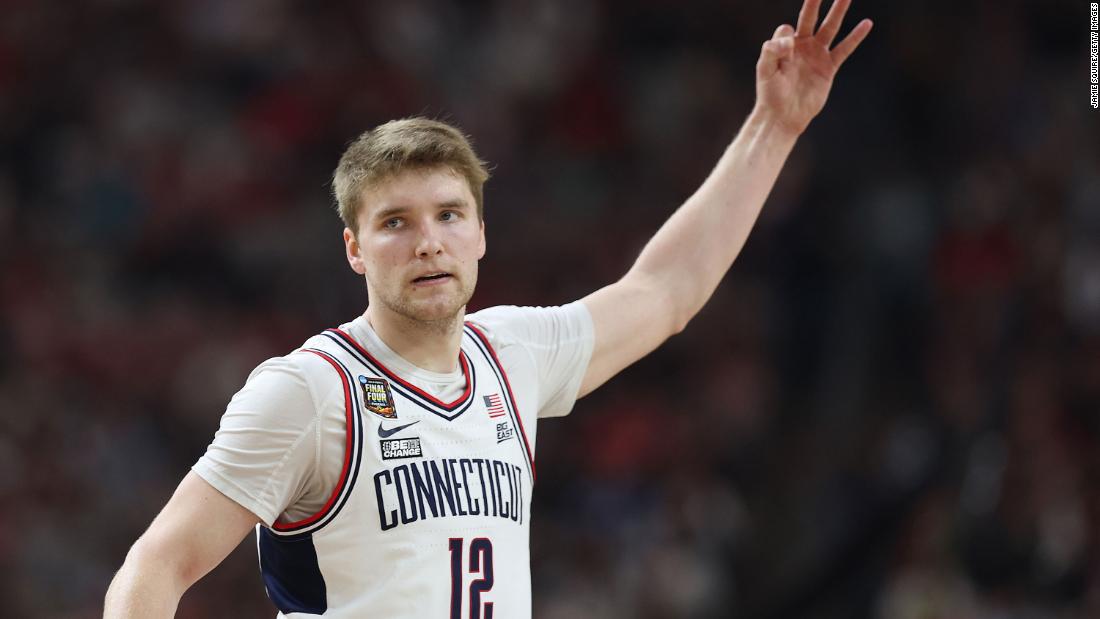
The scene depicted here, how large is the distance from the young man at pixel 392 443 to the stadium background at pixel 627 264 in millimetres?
5638

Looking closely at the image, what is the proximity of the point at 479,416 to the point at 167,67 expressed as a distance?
897 cm

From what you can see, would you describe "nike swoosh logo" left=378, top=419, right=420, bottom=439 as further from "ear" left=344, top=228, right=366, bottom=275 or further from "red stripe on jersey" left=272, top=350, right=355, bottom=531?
"ear" left=344, top=228, right=366, bottom=275

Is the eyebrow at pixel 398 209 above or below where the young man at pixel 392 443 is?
above

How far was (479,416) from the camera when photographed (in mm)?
3744

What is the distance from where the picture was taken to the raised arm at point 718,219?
429cm

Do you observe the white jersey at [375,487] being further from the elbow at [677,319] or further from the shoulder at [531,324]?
the elbow at [677,319]

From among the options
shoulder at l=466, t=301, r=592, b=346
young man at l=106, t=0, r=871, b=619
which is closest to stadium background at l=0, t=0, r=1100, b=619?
shoulder at l=466, t=301, r=592, b=346

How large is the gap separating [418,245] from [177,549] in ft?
3.19

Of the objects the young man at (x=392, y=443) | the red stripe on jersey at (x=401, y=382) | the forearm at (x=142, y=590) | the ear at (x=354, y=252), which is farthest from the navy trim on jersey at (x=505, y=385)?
the forearm at (x=142, y=590)

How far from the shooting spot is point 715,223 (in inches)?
176

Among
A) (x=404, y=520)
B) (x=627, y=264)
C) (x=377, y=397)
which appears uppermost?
(x=627, y=264)

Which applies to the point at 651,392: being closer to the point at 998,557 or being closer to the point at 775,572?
the point at 775,572

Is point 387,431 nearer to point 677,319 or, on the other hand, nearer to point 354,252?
point 354,252

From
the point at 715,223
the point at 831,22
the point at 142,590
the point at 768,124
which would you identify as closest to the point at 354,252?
the point at 142,590
